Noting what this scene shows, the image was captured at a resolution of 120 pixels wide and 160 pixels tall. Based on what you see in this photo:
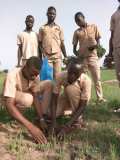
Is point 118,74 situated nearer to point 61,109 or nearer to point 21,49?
point 61,109

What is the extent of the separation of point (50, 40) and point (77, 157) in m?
3.10

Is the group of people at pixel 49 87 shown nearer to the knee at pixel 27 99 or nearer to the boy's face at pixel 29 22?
the knee at pixel 27 99

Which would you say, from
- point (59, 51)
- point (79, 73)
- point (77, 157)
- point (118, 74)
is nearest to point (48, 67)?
point (59, 51)

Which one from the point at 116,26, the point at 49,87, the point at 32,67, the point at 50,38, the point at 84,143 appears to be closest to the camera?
the point at 32,67

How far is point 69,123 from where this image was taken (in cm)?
665

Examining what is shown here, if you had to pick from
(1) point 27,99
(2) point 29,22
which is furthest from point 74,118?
(2) point 29,22

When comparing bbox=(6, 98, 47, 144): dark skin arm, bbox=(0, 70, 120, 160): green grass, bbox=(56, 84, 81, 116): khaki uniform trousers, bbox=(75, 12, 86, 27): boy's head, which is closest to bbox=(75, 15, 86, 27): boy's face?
bbox=(75, 12, 86, 27): boy's head

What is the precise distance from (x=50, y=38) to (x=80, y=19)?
66cm

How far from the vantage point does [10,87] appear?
6.53 metres

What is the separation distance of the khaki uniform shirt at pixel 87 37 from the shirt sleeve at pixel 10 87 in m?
2.66

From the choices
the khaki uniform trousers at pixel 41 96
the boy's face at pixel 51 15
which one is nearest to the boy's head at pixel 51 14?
the boy's face at pixel 51 15

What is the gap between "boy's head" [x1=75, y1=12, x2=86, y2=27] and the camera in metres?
8.92

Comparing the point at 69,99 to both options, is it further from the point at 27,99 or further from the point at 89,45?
the point at 89,45

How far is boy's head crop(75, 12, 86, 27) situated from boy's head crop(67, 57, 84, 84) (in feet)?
7.40
